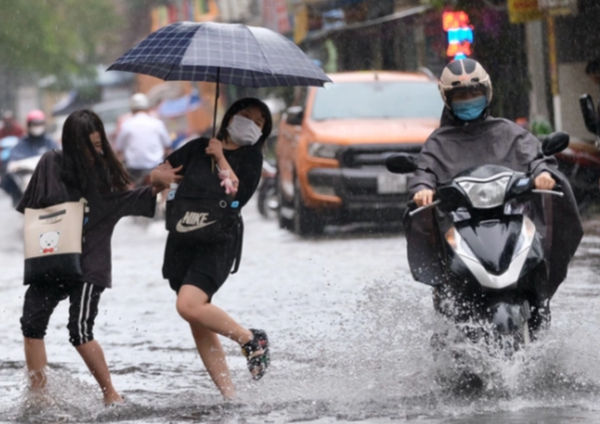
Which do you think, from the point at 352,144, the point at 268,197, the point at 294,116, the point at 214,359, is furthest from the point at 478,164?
the point at 268,197

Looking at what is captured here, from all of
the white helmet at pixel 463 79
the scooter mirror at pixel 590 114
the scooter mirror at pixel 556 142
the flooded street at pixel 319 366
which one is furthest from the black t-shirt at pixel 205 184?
the scooter mirror at pixel 590 114

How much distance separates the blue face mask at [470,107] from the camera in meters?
7.15

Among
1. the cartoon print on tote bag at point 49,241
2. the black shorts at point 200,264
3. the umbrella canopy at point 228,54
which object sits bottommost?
the black shorts at point 200,264

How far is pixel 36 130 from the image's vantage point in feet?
65.1

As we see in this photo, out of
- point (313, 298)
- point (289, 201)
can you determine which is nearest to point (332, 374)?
point (313, 298)

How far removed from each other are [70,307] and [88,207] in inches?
18.4

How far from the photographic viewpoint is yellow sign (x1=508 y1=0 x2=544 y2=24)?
20.6m

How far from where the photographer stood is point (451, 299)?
6.92m

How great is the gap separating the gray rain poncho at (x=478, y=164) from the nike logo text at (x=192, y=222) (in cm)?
94

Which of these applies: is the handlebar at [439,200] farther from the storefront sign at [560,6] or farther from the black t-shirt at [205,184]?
the storefront sign at [560,6]

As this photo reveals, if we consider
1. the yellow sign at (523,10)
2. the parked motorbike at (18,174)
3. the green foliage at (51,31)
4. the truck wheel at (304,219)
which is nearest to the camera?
the truck wheel at (304,219)

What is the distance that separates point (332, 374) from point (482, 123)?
153 centimetres

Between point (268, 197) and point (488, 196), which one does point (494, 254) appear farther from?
point (268, 197)

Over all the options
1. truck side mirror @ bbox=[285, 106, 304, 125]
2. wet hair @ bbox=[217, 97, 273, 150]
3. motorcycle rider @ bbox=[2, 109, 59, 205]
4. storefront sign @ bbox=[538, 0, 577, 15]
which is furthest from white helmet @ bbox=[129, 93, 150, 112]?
wet hair @ bbox=[217, 97, 273, 150]
